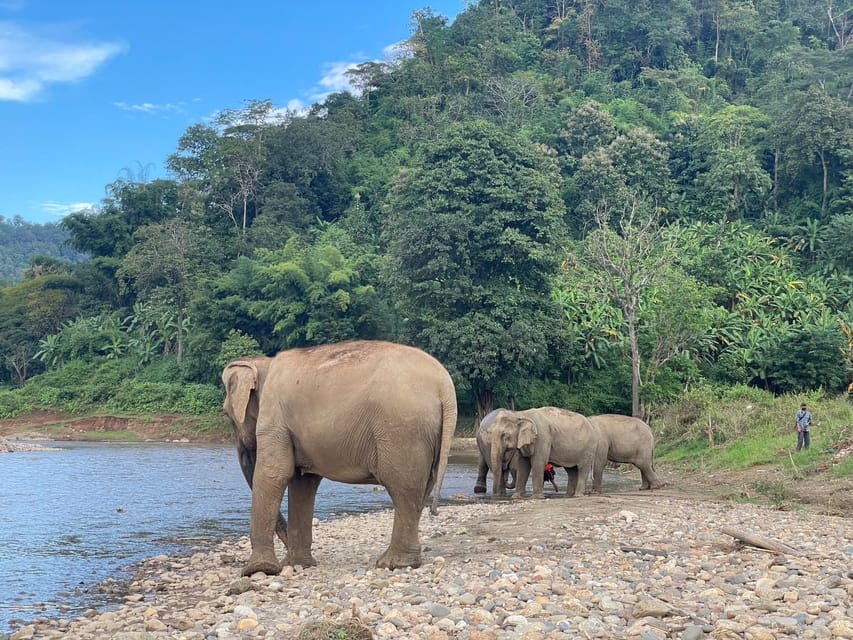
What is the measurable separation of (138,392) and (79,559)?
38.7 meters

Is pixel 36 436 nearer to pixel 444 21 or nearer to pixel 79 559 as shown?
pixel 79 559

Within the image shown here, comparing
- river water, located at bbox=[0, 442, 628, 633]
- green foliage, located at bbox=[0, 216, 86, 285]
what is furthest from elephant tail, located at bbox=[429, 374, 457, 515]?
green foliage, located at bbox=[0, 216, 86, 285]

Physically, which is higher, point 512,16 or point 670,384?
point 512,16

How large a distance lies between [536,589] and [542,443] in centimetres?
1095

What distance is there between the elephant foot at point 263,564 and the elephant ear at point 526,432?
8782mm

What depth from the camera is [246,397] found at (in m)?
9.03

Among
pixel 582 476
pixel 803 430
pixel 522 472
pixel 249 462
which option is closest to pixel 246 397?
pixel 249 462

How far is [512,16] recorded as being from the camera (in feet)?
306

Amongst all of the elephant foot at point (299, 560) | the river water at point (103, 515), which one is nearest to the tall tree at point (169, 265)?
the river water at point (103, 515)

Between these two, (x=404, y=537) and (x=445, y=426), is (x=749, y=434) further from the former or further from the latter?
(x=404, y=537)

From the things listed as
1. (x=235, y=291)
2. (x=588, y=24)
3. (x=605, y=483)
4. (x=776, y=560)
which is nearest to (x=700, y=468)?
(x=605, y=483)

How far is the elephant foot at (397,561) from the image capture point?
8328mm

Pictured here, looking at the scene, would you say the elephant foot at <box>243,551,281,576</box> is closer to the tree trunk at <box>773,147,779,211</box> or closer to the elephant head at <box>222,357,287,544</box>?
the elephant head at <box>222,357,287,544</box>

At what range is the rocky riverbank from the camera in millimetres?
5285
